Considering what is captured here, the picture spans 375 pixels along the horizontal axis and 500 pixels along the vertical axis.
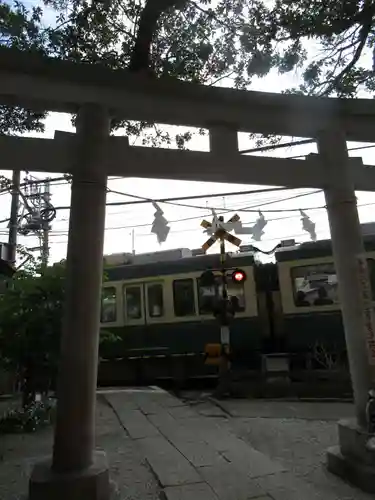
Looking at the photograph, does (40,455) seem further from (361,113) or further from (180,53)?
(361,113)

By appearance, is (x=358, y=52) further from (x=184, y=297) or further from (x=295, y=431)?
(x=184, y=297)

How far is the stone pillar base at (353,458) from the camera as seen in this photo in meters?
3.56

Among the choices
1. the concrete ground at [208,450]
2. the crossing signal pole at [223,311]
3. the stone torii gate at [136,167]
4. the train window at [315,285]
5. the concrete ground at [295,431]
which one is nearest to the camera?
the stone torii gate at [136,167]

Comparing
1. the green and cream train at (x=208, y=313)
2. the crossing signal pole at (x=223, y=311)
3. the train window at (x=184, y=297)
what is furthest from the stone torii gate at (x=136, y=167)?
the train window at (x=184, y=297)

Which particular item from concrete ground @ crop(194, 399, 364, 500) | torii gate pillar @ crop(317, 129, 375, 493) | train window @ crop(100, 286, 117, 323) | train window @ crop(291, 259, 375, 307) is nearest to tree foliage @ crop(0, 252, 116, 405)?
concrete ground @ crop(194, 399, 364, 500)

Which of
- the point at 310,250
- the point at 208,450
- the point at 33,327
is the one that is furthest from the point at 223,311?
the point at 208,450

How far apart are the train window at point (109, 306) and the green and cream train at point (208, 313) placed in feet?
0.08

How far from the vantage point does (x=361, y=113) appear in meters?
4.40

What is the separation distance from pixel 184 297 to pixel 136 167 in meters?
6.90

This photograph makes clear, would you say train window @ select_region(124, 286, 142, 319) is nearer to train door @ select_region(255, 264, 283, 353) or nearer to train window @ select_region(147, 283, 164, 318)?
train window @ select_region(147, 283, 164, 318)

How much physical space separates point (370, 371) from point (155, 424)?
3356 millimetres

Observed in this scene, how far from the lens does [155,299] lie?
10781mm

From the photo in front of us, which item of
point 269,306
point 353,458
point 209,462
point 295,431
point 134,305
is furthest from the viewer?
point 134,305

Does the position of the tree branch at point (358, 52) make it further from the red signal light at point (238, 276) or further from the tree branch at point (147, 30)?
the red signal light at point (238, 276)
